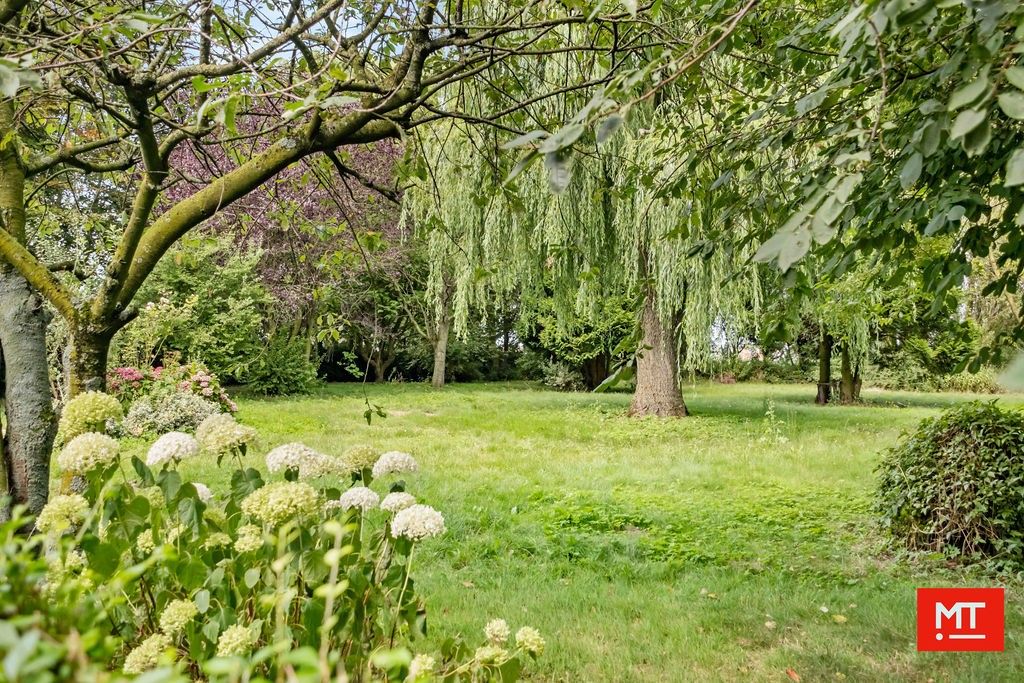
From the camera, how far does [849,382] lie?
14.3 m

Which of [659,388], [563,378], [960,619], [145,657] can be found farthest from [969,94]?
[563,378]

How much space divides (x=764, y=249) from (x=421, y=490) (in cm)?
457

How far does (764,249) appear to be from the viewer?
867mm

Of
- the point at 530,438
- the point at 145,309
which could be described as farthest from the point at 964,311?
the point at 145,309

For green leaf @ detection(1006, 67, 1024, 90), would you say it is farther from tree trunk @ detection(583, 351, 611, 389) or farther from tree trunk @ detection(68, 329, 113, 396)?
tree trunk @ detection(583, 351, 611, 389)

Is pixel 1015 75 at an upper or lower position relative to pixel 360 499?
upper

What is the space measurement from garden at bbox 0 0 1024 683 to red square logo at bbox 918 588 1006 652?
2cm

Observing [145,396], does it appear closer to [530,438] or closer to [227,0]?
[530,438]

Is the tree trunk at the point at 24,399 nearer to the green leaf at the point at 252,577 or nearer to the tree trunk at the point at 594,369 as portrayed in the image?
the green leaf at the point at 252,577

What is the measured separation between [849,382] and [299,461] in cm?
1515

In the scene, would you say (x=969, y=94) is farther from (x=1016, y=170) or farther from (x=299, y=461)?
(x=299, y=461)

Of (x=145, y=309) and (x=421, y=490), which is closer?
(x=421, y=490)

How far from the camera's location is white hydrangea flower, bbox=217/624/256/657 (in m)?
0.98

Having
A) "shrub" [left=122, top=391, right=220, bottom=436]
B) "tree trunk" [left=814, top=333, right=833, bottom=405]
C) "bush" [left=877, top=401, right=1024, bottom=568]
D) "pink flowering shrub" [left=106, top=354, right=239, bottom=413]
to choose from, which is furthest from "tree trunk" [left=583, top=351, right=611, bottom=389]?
"bush" [left=877, top=401, right=1024, bottom=568]
